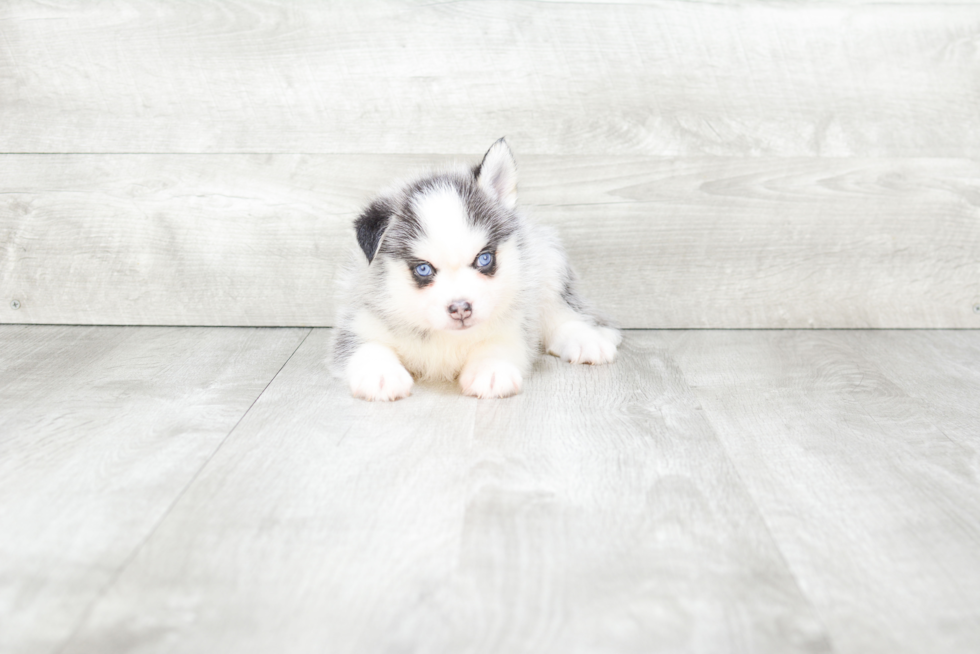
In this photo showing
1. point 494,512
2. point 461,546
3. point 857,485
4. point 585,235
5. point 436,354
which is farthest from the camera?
point 585,235

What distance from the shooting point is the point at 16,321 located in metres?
2.69

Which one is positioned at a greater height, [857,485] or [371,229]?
[371,229]

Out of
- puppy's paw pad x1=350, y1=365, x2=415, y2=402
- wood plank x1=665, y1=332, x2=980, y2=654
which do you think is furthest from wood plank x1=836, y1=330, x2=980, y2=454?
puppy's paw pad x1=350, y1=365, x2=415, y2=402

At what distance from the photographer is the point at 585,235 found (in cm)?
261

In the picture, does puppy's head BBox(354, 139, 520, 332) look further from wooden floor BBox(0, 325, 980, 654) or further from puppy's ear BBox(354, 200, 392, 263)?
wooden floor BBox(0, 325, 980, 654)

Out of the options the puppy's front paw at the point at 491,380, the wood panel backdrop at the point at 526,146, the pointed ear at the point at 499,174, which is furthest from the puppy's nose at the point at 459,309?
the wood panel backdrop at the point at 526,146

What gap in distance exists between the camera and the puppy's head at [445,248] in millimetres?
1931

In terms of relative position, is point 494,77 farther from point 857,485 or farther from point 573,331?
point 857,485

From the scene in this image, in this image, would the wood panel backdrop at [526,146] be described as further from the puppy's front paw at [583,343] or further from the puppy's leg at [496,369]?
the puppy's leg at [496,369]

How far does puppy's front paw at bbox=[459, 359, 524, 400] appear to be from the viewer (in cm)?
196

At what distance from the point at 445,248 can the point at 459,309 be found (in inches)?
6.3

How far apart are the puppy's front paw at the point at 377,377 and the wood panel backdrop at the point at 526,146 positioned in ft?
2.28

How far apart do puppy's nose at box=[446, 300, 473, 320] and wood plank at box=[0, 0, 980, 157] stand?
0.83 m

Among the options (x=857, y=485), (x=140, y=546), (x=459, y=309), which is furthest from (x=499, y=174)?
(x=140, y=546)
